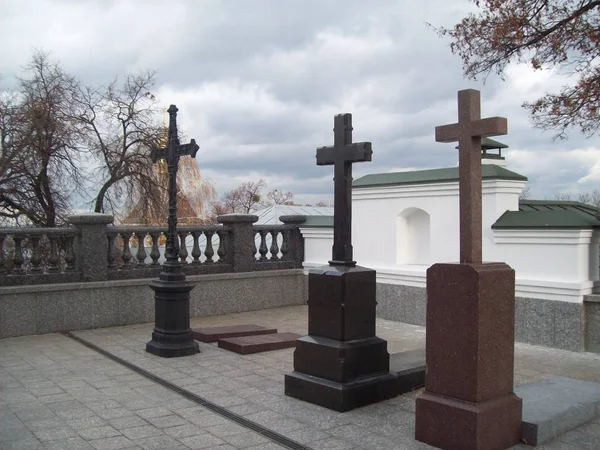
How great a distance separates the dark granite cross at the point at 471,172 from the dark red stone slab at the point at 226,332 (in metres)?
4.94

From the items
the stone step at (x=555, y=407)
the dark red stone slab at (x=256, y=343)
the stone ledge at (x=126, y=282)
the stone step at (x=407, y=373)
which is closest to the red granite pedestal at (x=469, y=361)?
the stone step at (x=555, y=407)

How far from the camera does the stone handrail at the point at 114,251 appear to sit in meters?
9.89

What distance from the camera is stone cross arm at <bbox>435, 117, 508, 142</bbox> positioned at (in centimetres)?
497

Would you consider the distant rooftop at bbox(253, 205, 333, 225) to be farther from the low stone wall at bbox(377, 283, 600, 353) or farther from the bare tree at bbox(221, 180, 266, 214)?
the bare tree at bbox(221, 180, 266, 214)

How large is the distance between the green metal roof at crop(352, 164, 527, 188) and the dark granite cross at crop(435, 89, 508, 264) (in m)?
4.31

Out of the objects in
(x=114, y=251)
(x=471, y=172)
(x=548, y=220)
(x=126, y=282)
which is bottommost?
(x=126, y=282)

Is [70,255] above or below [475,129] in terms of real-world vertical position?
below

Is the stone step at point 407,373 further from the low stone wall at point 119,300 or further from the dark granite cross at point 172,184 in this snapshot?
the low stone wall at point 119,300

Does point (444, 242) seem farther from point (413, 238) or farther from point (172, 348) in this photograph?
point (172, 348)

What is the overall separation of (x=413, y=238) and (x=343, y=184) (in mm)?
5084

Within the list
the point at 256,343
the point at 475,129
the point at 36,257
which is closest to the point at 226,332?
the point at 256,343

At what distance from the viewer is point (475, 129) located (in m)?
5.09

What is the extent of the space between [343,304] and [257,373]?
1858 millimetres

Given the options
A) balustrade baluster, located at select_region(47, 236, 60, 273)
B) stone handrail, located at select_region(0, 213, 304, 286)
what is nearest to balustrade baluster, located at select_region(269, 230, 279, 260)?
stone handrail, located at select_region(0, 213, 304, 286)
